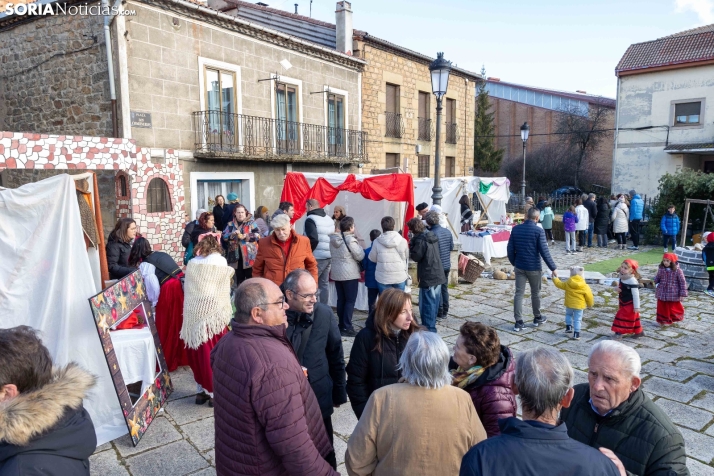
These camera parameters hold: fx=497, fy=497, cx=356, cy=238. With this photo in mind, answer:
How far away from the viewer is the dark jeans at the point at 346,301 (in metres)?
6.48

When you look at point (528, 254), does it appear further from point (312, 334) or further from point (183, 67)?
point (183, 67)

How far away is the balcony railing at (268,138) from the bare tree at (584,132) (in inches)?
761

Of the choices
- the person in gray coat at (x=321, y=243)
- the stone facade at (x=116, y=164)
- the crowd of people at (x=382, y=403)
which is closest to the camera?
the crowd of people at (x=382, y=403)

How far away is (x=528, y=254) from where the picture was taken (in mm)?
6531

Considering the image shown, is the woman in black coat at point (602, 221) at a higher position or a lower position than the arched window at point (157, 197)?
lower

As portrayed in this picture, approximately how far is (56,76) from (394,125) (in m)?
10.8

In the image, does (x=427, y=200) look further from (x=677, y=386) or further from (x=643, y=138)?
(x=643, y=138)

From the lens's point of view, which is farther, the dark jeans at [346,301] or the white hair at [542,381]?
the dark jeans at [346,301]

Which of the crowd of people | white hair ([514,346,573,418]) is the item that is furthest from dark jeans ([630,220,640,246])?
white hair ([514,346,573,418])

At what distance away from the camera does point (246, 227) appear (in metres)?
6.83

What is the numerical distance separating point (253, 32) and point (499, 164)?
81.6ft

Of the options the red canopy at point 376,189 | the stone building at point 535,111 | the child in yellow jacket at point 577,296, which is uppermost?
the stone building at point 535,111

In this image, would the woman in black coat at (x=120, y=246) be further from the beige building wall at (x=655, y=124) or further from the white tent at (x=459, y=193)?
the beige building wall at (x=655, y=124)

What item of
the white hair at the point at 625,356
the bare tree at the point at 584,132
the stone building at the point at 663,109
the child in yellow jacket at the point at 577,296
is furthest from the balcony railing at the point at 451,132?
the white hair at the point at 625,356
